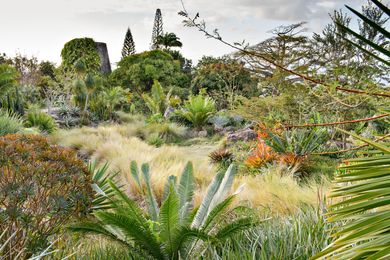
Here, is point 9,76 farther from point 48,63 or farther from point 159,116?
point 48,63

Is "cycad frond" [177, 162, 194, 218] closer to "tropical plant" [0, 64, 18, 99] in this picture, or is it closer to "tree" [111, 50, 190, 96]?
"tropical plant" [0, 64, 18, 99]

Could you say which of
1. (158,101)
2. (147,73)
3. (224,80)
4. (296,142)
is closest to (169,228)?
(296,142)

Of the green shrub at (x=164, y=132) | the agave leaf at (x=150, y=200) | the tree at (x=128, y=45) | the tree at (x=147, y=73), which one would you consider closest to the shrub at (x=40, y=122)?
the green shrub at (x=164, y=132)

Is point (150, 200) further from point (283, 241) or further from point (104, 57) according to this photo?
point (104, 57)

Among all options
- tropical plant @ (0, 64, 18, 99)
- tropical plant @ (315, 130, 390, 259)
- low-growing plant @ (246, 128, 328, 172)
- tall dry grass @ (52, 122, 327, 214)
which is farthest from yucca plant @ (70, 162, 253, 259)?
tropical plant @ (0, 64, 18, 99)

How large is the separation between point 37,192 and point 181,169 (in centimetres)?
326

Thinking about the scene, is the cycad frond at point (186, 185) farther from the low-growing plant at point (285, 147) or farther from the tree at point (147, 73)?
the tree at point (147, 73)

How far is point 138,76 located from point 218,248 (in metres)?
19.4

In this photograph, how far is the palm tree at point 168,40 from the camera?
98.9 feet

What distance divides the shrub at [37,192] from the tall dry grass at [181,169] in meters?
1.57

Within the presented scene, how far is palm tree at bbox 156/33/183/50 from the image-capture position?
30.1 metres

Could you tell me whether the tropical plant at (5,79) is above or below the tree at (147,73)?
below

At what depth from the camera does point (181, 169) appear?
19.0ft

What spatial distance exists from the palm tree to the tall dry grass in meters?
19.6
